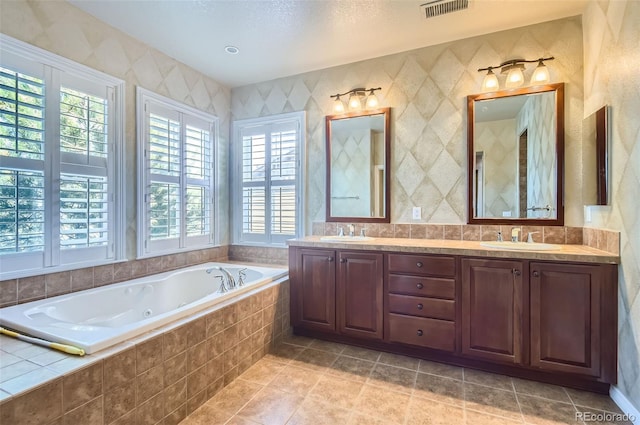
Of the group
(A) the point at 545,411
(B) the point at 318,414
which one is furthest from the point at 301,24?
(A) the point at 545,411

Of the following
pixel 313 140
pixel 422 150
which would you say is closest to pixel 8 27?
pixel 313 140

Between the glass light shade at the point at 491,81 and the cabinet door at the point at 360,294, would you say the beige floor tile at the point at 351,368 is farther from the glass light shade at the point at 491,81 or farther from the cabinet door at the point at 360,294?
the glass light shade at the point at 491,81

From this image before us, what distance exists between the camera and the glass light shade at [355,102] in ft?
9.98

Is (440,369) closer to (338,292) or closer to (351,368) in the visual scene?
(351,368)

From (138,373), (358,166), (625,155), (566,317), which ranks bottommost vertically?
Result: (138,373)

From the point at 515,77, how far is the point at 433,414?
2.53 meters

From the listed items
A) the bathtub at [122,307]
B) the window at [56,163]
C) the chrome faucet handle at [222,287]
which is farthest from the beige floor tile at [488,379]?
the window at [56,163]

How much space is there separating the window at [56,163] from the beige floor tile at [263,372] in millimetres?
1420

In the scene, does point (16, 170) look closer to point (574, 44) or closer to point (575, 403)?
point (575, 403)

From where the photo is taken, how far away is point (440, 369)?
2.26 metres

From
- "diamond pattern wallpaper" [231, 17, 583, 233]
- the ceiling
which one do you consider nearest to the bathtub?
"diamond pattern wallpaper" [231, 17, 583, 233]

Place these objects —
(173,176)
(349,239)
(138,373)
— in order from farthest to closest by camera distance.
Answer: (173,176) → (349,239) → (138,373)

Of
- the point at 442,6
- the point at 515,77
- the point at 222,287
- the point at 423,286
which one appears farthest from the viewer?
the point at 222,287

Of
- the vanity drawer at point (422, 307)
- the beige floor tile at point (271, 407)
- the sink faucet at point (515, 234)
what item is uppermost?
the sink faucet at point (515, 234)
